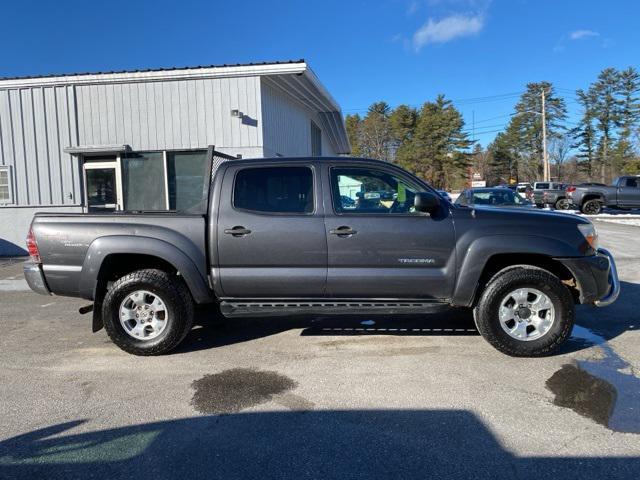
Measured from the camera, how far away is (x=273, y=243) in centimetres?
473

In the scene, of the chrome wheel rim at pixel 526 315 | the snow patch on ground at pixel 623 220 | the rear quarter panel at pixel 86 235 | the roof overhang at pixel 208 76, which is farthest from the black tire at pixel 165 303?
the snow patch on ground at pixel 623 220

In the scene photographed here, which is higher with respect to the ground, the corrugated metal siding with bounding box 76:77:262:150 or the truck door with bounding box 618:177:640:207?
the corrugated metal siding with bounding box 76:77:262:150

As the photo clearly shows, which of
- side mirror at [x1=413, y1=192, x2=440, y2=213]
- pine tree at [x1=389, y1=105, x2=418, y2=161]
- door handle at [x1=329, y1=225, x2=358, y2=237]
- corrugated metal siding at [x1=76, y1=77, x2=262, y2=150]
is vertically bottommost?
door handle at [x1=329, y1=225, x2=358, y2=237]

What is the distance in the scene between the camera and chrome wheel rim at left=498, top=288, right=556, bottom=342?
4633 millimetres

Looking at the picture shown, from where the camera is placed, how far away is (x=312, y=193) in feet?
15.9

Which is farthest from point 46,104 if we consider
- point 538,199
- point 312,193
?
point 538,199

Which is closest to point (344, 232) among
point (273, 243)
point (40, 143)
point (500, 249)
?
point (273, 243)

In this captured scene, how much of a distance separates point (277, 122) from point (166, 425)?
408 inches

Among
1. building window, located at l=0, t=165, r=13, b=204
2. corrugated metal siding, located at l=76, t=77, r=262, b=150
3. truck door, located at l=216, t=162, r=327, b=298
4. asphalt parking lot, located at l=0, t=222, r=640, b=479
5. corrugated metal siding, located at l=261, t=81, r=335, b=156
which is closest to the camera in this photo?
asphalt parking lot, located at l=0, t=222, r=640, b=479

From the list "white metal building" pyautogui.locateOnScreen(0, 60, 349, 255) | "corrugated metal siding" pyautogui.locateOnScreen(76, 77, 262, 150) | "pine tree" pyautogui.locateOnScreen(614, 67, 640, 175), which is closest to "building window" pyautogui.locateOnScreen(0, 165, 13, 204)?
"white metal building" pyautogui.locateOnScreen(0, 60, 349, 255)

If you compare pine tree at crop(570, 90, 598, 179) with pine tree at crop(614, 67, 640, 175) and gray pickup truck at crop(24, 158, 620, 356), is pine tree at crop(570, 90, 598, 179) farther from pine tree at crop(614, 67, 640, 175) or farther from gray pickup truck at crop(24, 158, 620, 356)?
gray pickup truck at crop(24, 158, 620, 356)

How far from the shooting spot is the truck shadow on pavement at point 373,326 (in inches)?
215

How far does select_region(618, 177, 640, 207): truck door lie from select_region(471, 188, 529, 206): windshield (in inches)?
573

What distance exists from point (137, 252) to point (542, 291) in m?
3.92
